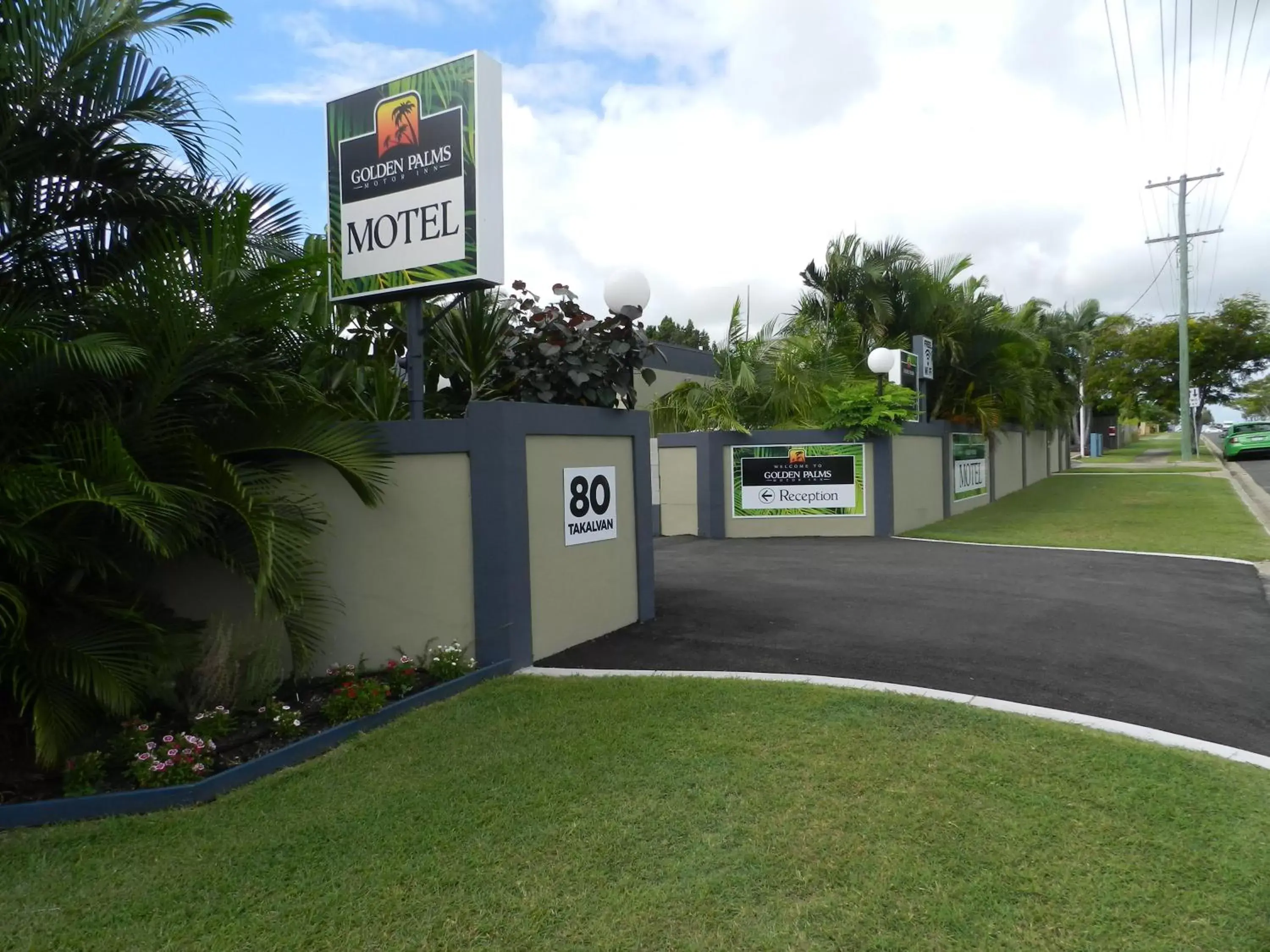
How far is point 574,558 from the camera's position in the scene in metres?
7.08

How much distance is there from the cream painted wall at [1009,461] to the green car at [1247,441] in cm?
1488

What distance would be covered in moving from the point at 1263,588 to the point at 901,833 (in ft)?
24.5

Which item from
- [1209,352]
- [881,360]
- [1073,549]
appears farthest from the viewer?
[1209,352]

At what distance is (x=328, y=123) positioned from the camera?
22.6 ft

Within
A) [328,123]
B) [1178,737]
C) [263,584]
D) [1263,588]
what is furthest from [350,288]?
[1263,588]

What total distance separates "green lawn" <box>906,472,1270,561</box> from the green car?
12836 millimetres

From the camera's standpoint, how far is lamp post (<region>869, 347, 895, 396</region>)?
14977mm

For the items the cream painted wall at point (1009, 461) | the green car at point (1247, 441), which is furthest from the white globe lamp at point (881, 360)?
the green car at point (1247, 441)

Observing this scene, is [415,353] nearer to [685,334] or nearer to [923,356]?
[923,356]

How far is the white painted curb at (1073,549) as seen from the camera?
10922 mm

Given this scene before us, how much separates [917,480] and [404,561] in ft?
39.1

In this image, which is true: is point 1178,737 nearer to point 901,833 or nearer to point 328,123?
point 901,833

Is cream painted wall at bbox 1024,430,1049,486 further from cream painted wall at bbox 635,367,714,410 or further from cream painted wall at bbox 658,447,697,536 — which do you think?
cream painted wall at bbox 658,447,697,536

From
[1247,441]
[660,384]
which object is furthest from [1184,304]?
[660,384]
